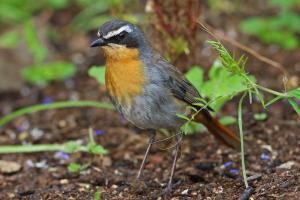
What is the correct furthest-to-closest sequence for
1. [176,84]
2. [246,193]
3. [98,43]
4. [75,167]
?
[75,167] < [176,84] < [98,43] < [246,193]

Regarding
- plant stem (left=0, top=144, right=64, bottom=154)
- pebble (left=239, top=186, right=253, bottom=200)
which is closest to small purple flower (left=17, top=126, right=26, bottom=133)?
plant stem (left=0, top=144, right=64, bottom=154)

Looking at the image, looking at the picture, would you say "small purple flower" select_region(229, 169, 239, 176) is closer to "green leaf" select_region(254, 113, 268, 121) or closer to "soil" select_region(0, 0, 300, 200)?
"soil" select_region(0, 0, 300, 200)

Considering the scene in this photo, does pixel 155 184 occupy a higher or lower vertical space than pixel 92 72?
lower

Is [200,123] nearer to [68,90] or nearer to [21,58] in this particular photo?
[68,90]

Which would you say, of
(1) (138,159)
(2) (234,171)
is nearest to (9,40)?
(1) (138,159)

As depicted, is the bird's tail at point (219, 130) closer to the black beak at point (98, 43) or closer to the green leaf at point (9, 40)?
the black beak at point (98, 43)

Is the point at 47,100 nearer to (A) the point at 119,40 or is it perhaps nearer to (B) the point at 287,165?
(A) the point at 119,40

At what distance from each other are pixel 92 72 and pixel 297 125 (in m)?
2.01

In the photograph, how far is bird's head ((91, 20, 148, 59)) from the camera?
4902 millimetres

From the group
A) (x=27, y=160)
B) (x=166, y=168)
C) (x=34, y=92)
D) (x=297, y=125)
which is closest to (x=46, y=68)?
(x=34, y=92)

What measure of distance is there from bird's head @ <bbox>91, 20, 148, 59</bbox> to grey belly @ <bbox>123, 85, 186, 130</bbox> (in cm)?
37

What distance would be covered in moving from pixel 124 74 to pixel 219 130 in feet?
3.67

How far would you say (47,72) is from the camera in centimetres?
764

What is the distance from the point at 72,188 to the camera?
17.2 feet
